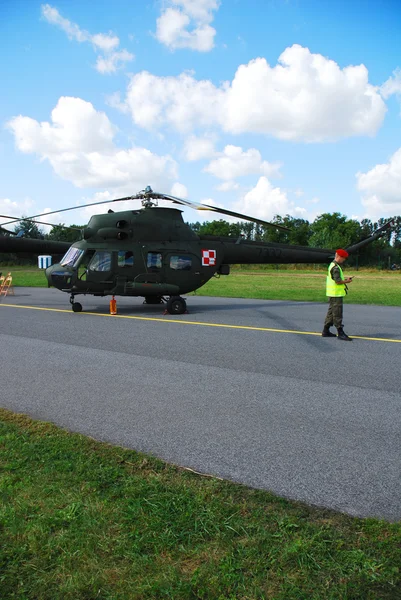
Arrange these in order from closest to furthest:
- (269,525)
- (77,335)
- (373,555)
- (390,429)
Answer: (373,555) < (269,525) < (390,429) < (77,335)

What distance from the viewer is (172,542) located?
2605 mm

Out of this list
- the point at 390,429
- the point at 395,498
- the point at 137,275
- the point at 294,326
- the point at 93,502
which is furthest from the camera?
the point at 137,275

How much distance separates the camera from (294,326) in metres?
11.5

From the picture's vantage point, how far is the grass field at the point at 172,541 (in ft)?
7.47

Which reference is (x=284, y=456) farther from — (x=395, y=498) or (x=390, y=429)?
(x=390, y=429)

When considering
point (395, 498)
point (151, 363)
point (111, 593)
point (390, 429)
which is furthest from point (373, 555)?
point (151, 363)

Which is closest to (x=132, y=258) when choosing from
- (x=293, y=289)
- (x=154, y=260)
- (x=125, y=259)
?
(x=125, y=259)

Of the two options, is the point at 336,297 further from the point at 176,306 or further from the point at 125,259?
the point at 125,259

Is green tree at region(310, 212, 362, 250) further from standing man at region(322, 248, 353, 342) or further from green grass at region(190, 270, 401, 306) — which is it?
standing man at region(322, 248, 353, 342)

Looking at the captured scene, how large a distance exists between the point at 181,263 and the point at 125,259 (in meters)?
1.71

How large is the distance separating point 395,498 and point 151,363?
4.69 m

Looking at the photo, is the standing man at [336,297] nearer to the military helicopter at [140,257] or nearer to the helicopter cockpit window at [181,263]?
the military helicopter at [140,257]

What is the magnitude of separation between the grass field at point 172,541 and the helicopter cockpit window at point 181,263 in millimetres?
10927

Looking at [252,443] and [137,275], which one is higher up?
[137,275]
